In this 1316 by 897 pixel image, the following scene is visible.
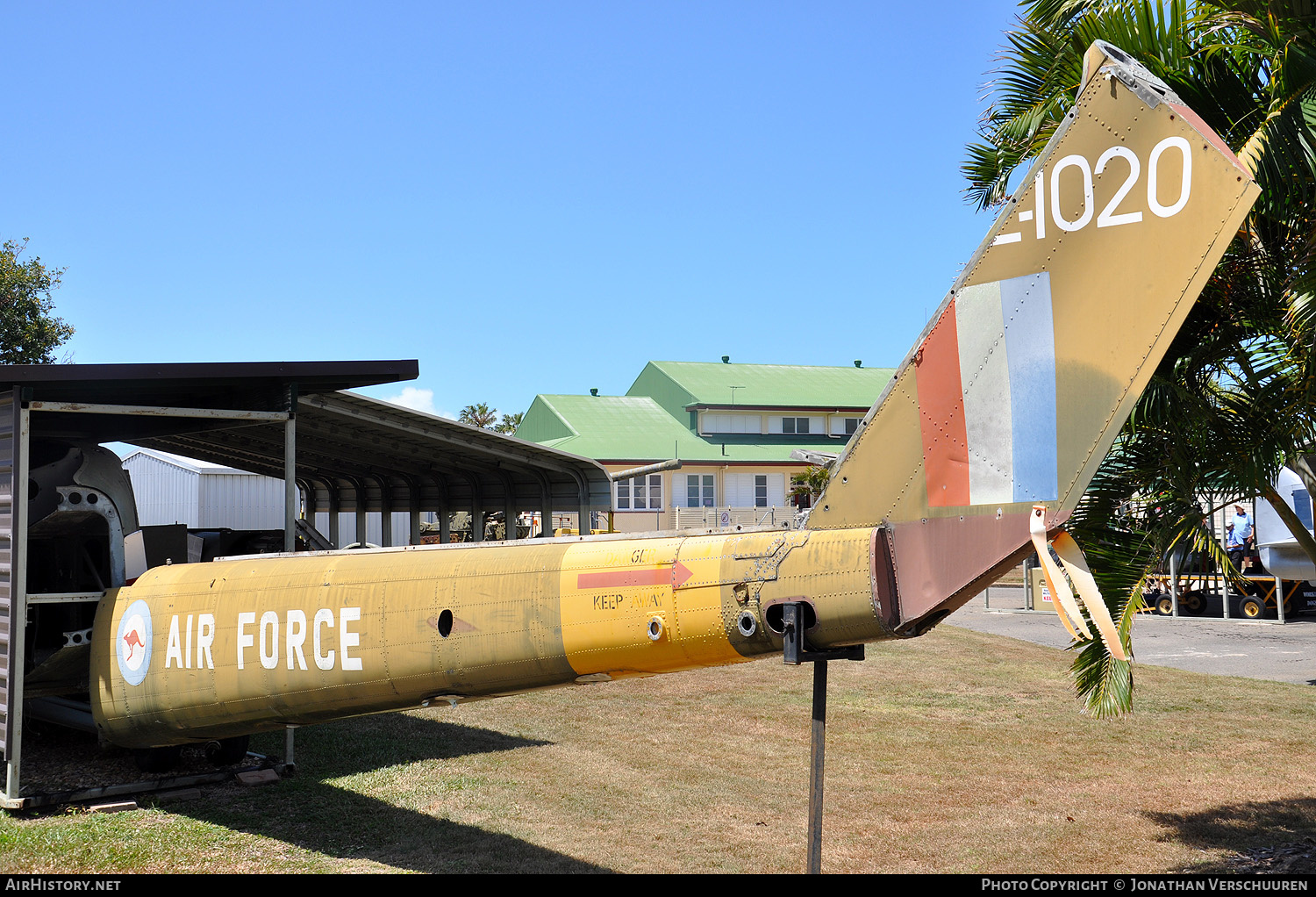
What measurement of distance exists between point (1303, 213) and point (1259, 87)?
3.26 feet

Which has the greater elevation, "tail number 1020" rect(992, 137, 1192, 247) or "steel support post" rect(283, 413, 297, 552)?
"tail number 1020" rect(992, 137, 1192, 247)

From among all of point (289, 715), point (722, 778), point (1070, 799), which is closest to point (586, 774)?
point (722, 778)

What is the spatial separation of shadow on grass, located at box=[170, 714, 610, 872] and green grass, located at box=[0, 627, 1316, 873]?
0.03 metres

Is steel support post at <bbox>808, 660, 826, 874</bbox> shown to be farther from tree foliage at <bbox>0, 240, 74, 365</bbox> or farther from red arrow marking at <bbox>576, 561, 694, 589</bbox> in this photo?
tree foliage at <bbox>0, 240, 74, 365</bbox>

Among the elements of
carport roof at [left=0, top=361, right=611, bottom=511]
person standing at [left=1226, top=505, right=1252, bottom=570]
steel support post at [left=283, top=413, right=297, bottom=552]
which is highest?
carport roof at [left=0, top=361, right=611, bottom=511]

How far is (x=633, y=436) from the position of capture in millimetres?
53219

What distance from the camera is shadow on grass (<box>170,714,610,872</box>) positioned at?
7988mm

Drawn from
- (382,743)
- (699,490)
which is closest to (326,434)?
(382,743)

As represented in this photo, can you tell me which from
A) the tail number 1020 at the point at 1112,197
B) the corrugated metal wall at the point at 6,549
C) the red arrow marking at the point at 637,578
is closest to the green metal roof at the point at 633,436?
the corrugated metal wall at the point at 6,549

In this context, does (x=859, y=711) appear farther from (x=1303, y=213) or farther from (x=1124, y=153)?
(x=1124, y=153)

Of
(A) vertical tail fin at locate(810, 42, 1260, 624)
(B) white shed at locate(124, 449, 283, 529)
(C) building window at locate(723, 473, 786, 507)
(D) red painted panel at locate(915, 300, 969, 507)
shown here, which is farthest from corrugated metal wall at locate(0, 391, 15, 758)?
(C) building window at locate(723, 473, 786, 507)

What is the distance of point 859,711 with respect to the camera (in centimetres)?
1441

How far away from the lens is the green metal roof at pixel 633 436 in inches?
2026

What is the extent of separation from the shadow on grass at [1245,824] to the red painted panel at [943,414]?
485 centimetres
